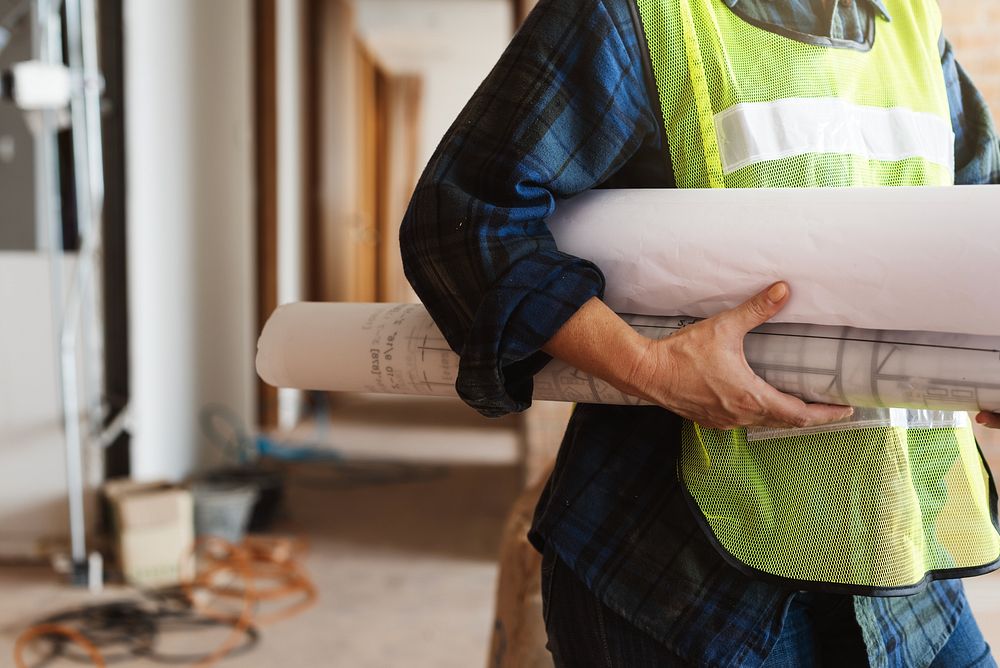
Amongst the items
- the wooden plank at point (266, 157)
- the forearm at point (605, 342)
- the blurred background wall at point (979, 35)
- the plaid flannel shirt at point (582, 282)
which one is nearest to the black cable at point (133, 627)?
the plaid flannel shirt at point (582, 282)

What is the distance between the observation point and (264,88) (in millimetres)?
4324

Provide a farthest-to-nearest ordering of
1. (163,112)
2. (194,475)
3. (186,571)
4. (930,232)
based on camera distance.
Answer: (194,475) → (163,112) → (186,571) → (930,232)

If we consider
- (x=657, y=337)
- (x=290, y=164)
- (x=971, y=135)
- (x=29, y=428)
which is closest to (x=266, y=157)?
(x=290, y=164)

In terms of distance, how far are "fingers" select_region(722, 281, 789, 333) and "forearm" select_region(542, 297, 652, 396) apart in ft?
0.21

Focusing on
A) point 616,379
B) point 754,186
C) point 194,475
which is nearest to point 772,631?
point 616,379

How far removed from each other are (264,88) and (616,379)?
4.02 m

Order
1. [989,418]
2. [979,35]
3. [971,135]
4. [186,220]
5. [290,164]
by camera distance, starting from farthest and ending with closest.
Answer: [290,164]
[186,220]
[979,35]
[971,135]
[989,418]

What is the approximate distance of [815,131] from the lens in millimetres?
695

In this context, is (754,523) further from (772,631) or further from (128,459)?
(128,459)

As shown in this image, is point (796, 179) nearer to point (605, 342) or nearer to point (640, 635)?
point (605, 342)

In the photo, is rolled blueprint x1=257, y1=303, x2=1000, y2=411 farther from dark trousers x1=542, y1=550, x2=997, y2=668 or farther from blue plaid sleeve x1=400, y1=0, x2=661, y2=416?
dark trousers x1=542, y1=550, x2=997, y2=668

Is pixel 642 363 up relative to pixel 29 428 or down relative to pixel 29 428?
up

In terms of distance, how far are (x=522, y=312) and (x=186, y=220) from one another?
296cm

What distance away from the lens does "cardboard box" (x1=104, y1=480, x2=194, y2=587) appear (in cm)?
251
